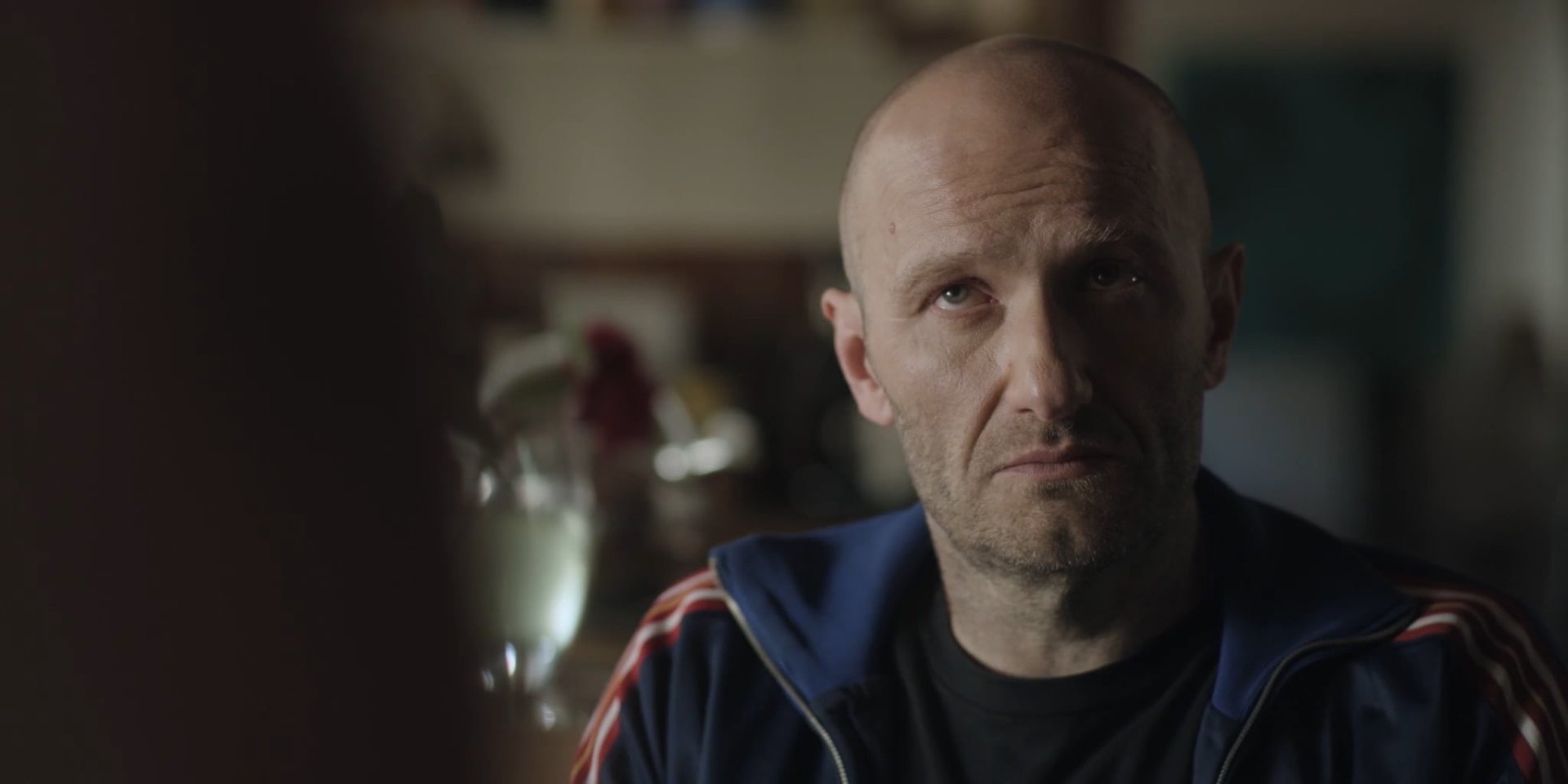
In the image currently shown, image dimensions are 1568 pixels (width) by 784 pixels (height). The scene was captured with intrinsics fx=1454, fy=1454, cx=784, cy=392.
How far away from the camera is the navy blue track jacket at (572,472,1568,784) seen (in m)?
1.02

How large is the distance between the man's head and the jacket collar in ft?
0.27

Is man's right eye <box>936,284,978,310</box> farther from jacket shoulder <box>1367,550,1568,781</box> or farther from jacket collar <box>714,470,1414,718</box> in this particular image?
jacket shoulder <box>1367,550,1568,781</box>

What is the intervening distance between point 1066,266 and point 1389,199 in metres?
4.10

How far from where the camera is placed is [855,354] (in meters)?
1.29

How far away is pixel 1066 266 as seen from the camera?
1077 mm

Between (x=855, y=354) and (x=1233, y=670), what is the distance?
0.43 meters

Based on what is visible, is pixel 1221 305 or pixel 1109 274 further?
pixel 1221 305

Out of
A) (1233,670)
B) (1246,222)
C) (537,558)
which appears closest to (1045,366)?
(1233,670)

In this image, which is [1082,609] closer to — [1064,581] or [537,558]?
[1064,581]

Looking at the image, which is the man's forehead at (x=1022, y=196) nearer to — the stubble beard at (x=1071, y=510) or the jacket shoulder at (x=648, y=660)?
the stubble beard at (x=1071, y=510)

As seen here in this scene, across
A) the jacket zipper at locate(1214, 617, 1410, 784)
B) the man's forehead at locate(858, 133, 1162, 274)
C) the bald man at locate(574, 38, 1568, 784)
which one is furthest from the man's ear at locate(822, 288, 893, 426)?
the jacket zipper at locate(1214, 617, 1410, 784)

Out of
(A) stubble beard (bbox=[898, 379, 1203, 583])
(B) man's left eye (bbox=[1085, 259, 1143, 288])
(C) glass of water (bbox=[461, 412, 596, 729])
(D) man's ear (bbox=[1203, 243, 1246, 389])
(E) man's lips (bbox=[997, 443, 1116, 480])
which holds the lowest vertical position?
(C) glass of water (bbox=[461, 412, 596, 729])

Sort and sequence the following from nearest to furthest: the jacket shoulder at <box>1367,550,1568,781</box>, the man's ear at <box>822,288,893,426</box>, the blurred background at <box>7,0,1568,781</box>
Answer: the jacket shoulder at <box>1367,550,1568,781</box> < the man's ear at <box>822,288,893,426</box> < the blurred background at <box>7,0,1568,781</box>

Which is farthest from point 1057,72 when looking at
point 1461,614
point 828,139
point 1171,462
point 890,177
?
point 828,139
